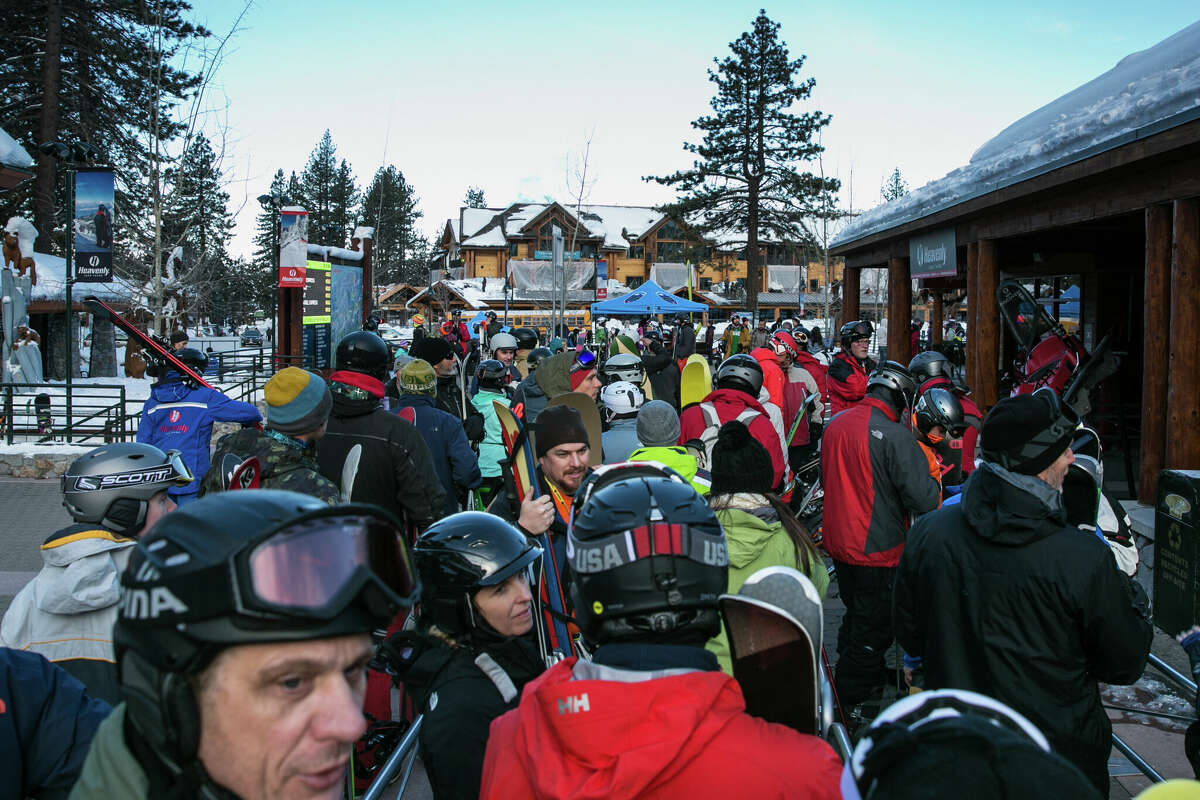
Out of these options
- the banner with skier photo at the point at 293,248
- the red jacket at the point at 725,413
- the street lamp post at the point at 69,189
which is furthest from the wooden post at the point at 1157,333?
the street lamp post at the point at 69,189

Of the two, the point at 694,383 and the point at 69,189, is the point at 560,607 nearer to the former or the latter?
the point at 694,383

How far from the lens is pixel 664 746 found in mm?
1544

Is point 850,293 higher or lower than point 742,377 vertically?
higher

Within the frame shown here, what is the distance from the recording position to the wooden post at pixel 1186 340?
6.80 meters

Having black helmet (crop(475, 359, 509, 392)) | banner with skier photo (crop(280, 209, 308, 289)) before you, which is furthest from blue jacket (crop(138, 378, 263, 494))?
banner with skier photo (crop(280, 209, 308, 289))

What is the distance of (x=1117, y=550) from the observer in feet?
12.3

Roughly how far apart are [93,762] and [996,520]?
2.64 metres

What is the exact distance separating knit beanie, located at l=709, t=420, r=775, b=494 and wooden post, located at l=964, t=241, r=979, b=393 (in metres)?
8.49

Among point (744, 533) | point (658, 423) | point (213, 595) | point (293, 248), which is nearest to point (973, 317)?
point (658, 423)

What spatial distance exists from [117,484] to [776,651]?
2.62 metres

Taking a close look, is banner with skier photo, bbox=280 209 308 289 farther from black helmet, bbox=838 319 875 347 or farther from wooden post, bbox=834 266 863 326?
wooden post, bbox=834 266 863 326

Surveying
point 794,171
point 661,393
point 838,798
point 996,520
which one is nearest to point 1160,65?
point 661,393

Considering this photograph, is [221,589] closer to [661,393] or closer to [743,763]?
[743,763]

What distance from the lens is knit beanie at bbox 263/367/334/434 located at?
394 cm
